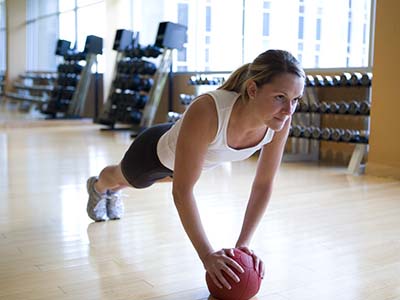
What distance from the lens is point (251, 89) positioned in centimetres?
135

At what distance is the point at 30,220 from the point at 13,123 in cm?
461

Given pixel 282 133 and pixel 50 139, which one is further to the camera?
pixel 50 139

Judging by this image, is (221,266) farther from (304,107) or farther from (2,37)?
(2,37)

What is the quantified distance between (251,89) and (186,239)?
867 mm

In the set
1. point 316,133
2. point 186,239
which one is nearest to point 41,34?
point 316,133

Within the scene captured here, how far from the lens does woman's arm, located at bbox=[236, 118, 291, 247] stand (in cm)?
156

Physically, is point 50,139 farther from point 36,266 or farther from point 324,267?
point 324,267

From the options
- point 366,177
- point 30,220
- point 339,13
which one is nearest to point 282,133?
point 30,220

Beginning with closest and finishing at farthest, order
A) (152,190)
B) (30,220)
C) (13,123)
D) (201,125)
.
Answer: (201,125), (30,220), (152,190), (13,123)

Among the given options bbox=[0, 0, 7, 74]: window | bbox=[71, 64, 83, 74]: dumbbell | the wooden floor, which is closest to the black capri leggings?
the wooden floor

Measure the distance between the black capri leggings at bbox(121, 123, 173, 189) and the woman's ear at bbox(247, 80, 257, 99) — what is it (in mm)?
504

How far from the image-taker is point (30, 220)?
2.31 meters

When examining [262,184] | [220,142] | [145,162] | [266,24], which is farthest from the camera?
[266,24]

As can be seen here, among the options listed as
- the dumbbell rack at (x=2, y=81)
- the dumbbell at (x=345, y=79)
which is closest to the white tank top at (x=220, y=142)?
the dumbbell at (x=345, y=79)
